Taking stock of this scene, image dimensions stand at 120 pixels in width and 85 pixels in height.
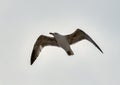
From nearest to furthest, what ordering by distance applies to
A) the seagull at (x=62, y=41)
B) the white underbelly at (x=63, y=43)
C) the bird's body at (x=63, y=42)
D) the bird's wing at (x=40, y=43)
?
the bird's body at (x=63, y=42)
the white underbelly at (x=63, y=43)
the seagull at (x=62, y=41)
the bird's wing at (x=40, y=43)

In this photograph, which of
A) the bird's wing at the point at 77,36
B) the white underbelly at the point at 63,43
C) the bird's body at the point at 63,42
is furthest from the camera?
the bird's wing at the point at 77,36

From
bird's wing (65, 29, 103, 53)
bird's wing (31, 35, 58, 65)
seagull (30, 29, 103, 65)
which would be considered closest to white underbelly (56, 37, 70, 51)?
seagull (30, 29, 103, 65)

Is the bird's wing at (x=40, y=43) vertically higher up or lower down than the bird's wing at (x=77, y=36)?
lower down

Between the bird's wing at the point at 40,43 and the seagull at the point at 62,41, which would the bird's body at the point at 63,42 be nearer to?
the seagull at the point at 62,41

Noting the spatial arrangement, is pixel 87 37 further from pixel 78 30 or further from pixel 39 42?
pixel 39 42

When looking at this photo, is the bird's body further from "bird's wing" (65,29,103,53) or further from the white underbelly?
"bird's wing" (65,29,103,53)

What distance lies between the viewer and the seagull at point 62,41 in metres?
23.5

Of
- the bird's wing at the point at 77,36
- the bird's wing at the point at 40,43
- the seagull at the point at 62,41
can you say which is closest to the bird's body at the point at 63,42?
the seagull at the point at 62,41

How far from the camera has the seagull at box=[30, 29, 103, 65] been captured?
23.5 metres

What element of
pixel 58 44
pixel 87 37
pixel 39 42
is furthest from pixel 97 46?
pixel 39 42

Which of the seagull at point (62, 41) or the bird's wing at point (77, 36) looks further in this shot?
the bird's wing at point (77, 36)

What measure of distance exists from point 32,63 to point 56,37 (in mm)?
3249

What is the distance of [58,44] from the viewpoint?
80.1 feet

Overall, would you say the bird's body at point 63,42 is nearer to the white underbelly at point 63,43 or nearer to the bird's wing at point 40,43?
the white underbelly at point 63,43
